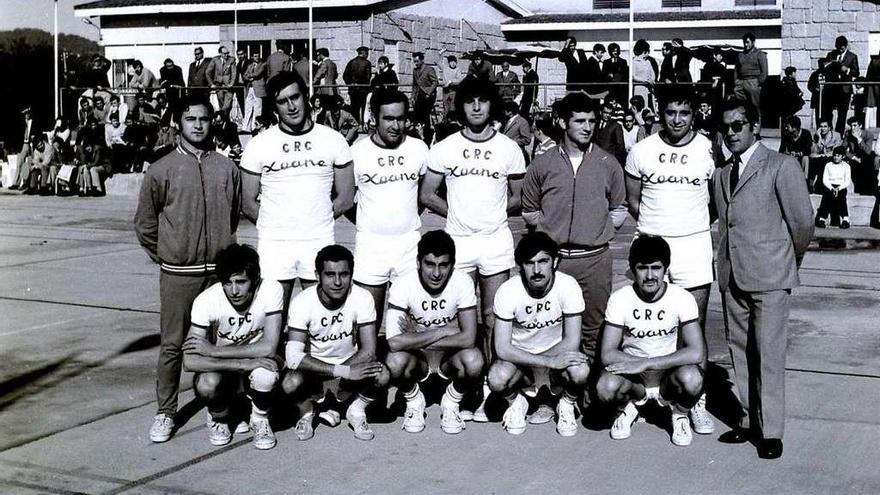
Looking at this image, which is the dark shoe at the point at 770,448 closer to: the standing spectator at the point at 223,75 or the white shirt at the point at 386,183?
the white shirt at the point at 386,183

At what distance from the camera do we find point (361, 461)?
19.0ft

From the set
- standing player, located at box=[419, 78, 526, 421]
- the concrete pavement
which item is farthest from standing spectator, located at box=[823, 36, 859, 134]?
standing player, located at box=[419, 78, 526, 421]

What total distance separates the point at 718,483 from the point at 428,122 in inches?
654

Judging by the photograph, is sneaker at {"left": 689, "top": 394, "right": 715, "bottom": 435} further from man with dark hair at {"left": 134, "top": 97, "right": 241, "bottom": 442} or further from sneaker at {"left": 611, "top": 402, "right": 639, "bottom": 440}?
man with dark hair at {"left": 134, "top": 97, "right": 241, "bottom": 442}

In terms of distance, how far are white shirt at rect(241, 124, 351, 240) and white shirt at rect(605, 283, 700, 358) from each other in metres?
1.81

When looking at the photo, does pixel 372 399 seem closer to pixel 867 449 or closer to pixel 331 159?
pixel 331 159

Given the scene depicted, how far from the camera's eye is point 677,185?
660 centimetres

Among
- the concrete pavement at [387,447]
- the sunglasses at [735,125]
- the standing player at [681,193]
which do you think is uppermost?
the sunglasses at [735,125]

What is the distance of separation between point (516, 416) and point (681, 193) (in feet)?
5.32

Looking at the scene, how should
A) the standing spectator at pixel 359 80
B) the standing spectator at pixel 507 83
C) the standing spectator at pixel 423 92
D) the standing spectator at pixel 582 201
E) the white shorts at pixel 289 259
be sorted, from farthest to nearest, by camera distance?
the standing spectator at pixel 359 80 < the standing spectator at pixel 423 92 < the standing spectator at pixel 507 83 < the standing spectator at pixel 582 201 < the white shorts at pixel 289 259

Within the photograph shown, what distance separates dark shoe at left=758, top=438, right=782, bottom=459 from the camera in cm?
580

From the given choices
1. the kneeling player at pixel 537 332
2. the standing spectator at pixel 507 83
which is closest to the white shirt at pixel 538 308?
the kneeling player at pixel 537 332

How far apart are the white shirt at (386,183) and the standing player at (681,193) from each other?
1.41 m

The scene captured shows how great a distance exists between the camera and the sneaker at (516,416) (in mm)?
6328
